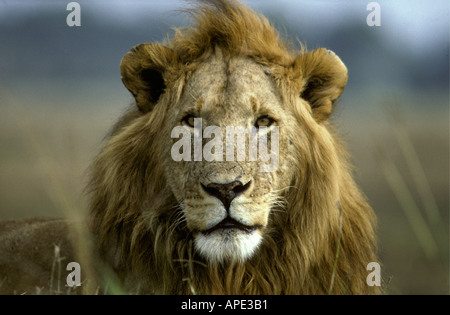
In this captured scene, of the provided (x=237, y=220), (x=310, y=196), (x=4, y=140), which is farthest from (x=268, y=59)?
(x=4, y=140)

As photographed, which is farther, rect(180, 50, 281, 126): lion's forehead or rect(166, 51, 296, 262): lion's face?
rect(180, 50, 281, 126): lion's forehead

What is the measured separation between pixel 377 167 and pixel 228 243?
82.6 ft

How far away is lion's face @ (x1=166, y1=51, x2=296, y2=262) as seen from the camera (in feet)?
14.3

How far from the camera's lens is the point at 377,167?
28828mm

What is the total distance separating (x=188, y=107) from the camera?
190 inches

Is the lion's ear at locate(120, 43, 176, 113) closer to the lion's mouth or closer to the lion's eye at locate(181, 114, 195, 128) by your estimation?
the lion's eye at locate(181, 114, 195, 128)

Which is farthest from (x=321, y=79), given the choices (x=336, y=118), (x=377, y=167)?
(x=377, y=167)

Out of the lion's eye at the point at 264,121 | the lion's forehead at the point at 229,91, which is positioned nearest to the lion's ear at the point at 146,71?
the lion's forehead at the point at 229,91

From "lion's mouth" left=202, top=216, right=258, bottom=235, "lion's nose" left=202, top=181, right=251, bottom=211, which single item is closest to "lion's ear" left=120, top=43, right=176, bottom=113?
"lion's nose" left=202, top=181, right=251, bottom=211

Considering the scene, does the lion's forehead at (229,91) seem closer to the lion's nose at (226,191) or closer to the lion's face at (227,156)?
the lion's face at (227,156)

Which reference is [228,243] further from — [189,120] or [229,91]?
[229,91]

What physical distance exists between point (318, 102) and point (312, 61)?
0.31 meters

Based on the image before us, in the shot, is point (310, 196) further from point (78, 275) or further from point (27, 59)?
point (27, 59)

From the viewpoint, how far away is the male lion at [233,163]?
470cm
